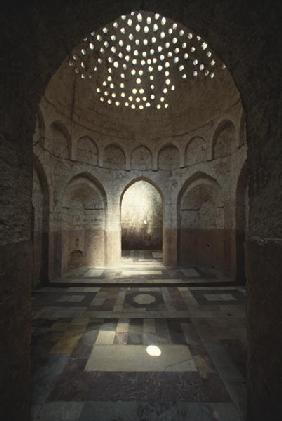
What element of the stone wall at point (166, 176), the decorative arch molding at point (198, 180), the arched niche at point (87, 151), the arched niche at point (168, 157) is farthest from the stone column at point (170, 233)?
the arched niche at point (87, 151)

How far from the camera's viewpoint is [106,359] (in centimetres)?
407

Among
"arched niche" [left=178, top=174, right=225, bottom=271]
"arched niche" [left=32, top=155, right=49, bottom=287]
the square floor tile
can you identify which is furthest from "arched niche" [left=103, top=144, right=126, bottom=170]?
the square floor tile

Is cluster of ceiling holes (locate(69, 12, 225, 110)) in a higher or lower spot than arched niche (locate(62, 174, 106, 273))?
higher

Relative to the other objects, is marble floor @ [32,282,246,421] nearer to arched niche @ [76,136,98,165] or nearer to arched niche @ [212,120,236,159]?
arched niche @ [212,120,236,159]

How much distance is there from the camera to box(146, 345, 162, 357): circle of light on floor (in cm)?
423

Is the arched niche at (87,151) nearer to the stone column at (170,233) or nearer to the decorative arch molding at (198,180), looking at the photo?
the stone column at (170,233)

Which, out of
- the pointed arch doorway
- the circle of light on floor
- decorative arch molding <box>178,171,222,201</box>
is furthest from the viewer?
the pointed arch doorway

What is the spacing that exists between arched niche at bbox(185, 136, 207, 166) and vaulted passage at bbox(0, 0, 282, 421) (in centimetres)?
7

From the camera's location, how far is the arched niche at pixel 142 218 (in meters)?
19.0

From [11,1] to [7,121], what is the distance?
1.11 metres

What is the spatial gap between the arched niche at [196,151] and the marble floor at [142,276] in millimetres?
5488

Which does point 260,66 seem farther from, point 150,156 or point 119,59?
point 119,59

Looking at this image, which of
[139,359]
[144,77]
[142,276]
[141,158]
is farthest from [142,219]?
[139,359]

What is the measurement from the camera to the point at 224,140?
1048 centimetres
